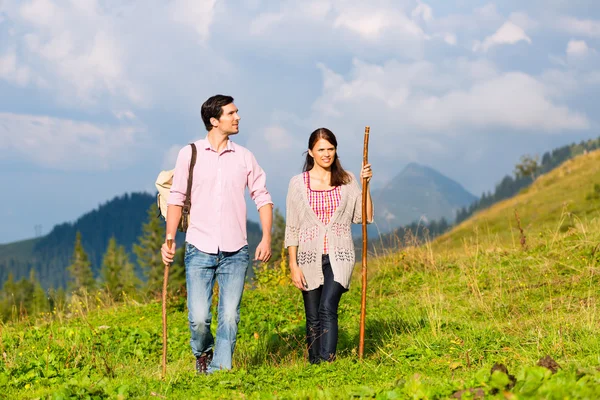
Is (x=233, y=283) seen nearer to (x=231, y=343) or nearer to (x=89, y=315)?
(x=231, y=343)

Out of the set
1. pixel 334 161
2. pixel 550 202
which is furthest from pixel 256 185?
pixel 550 202

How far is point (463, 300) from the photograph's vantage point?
10.5 m

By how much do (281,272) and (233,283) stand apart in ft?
21.6

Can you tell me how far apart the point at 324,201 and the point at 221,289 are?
55.4 inches

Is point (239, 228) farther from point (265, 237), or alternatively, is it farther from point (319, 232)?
point (319, 232)

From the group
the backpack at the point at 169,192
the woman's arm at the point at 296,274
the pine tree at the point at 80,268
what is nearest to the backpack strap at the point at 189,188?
the backpack at the point at 169,192

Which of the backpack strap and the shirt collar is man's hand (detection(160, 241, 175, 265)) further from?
the shirt collar

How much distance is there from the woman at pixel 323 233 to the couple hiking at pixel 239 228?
0.03 feet

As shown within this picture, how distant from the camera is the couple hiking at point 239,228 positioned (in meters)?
6.23

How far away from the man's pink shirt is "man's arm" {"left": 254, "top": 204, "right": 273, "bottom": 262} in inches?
3.6

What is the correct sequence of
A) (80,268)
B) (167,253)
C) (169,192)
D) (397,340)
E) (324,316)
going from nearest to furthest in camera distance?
1. (167,253)
2. (324,316)
3. (169,192)
4. (397,340)
5. (80,268)

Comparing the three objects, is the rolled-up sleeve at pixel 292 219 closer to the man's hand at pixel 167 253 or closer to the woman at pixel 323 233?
the woman at pixel 323 233

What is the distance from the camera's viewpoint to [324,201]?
6.68 meters

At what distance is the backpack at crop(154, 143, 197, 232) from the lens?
20.8 ft
